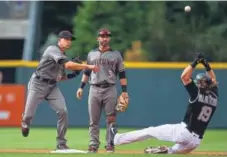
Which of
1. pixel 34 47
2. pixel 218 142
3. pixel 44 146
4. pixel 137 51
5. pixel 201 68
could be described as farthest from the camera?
pixel 34 47

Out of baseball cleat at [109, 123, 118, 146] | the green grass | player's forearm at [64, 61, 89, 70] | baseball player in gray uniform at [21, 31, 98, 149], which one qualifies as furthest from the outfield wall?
player's forearm at [64, 61, 89, 70]

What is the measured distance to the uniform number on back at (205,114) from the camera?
1127cm

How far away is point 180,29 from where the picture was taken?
27.7 metres

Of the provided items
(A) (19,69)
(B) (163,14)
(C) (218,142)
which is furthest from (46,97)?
(B) (163,14)

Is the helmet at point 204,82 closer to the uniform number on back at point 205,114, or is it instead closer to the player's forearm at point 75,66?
the uniform number on back at point 205,114

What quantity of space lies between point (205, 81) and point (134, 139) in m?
1.18

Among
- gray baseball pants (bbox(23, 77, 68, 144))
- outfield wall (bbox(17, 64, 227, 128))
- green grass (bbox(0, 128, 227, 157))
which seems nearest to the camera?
gray baseball pants (bbox(23, 77, 68, 144))

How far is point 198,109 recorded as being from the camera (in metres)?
11.3

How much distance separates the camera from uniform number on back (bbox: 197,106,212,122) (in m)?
11.3

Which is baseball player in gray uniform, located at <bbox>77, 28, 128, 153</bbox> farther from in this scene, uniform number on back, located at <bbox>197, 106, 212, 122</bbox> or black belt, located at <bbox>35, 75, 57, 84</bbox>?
uniform number on back, located at <bbox>197, 106, 212, 122</bbox>

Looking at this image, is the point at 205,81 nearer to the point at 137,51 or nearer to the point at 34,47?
the point at 137,51

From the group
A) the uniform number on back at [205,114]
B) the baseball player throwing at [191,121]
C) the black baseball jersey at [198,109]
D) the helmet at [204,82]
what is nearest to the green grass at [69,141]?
the baseball player throwing at [191,121]

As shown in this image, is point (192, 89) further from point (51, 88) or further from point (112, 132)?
point (51, 88)

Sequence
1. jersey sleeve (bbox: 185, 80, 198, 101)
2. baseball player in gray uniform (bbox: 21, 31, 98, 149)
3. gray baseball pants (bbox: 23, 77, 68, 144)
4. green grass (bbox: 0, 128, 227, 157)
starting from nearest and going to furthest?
jersey sleeve (bbox: 185, 80, 198, 101), baseball player in gray uniform (bbox: 21, 31, 98, 149), gray baseball pants (bbox: 23, 77, 68, 144), green grass (bbox: 0, 128, 227, 157)
